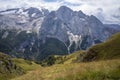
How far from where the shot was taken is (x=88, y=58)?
98.8 meters

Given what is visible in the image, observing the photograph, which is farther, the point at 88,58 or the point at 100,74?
the point at 88,58

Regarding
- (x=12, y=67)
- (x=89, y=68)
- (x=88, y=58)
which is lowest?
(x=88, y=58)

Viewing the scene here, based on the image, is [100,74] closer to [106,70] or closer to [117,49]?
[106,70]

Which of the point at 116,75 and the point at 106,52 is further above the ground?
the point at 116,75

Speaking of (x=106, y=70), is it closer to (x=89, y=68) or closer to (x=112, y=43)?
(x=89, y=68)

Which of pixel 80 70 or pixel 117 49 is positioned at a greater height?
pixel 80 70

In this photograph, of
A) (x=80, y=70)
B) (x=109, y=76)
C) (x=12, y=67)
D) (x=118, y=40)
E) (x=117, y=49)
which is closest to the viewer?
(x=109, y=76)

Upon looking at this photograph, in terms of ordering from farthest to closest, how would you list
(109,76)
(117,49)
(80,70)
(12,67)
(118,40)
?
1. (118,40)
2. (117,49)
3. (12,67)
4. (80,70)
5. (109,76)

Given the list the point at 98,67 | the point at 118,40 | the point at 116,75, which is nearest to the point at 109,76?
the point at 116,75

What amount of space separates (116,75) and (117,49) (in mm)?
83581

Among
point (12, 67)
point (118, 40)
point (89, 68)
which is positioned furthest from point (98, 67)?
point (118, 40)

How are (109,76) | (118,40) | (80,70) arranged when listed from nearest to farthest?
(109,76), (80,70), (118,40)

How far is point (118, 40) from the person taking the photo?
11031 cm

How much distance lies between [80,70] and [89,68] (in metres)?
0.79
